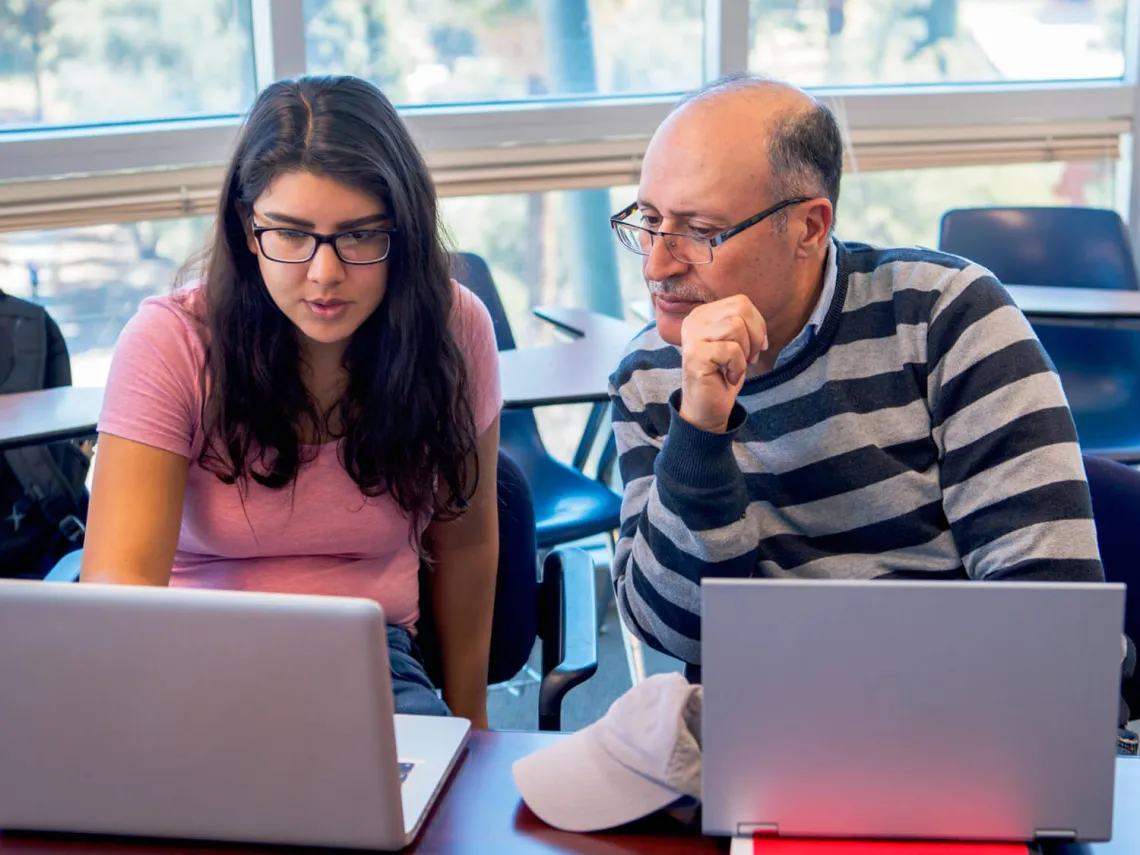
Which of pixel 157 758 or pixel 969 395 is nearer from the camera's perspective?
pixel 157 758

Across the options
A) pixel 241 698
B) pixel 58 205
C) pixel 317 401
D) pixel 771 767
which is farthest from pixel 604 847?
pixel 58 205

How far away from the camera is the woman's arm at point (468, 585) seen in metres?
1.70

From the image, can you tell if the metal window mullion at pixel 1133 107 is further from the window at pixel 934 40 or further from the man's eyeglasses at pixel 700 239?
the man's eyeglasses at pixel 700 239

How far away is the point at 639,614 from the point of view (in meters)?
1.50

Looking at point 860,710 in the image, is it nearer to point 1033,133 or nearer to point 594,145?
point 594,145

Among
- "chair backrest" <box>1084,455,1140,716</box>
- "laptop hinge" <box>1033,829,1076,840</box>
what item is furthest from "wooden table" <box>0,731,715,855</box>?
"chair backrest" <box>1084,455,1140,716</box>

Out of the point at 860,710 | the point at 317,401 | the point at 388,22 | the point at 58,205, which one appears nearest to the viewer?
the point at 860,710

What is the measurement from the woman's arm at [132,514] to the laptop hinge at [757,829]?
0.74 meters

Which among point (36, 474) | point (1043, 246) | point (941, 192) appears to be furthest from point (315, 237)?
point (941, 192)

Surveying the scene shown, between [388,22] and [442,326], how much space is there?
82.4 inches

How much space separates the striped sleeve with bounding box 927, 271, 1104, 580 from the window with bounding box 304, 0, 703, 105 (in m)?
2.30

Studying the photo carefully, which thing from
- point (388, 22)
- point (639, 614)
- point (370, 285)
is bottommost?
point (639, 614)

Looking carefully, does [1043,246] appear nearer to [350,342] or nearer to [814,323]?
[814,323]

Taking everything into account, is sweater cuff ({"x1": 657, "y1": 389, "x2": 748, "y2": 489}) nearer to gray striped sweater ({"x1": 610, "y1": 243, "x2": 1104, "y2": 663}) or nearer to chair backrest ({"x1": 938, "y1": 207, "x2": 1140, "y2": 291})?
gray striped sweater ({"x1": 610, "y1": 243, "x2": 1104, "y2": 663})
